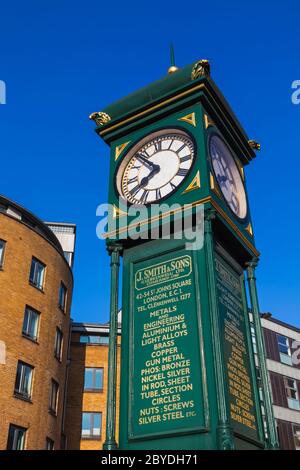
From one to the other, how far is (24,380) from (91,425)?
10581mm

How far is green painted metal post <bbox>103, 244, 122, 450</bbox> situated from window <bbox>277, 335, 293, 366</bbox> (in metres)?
37.9

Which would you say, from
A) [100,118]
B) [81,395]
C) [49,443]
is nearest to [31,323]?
[49,443]

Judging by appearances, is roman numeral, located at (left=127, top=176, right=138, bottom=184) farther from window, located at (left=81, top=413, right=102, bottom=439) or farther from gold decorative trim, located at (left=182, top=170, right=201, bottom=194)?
window, located at (left=81, top=413, right=102, bottom=439)

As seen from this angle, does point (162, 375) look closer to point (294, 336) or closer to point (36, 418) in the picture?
point (36, 418)

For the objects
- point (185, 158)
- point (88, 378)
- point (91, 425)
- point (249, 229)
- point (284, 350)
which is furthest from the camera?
point (284, 350)

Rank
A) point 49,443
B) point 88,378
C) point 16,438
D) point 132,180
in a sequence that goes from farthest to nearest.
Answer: point 88,378 → point 49,443 → point 16,438 → point 132,180

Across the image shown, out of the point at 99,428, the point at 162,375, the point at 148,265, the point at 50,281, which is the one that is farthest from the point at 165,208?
the point at 99,428

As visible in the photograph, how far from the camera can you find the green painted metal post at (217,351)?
7.92m

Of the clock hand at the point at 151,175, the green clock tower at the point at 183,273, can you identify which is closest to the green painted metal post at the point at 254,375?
the green clock tower at the point at 183,273

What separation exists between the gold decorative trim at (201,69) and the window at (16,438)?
867 inches

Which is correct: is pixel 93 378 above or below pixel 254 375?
above

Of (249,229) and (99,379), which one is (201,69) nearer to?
(249,229)

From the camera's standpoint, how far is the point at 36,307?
31.6 metres

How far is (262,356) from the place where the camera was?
10273mm
